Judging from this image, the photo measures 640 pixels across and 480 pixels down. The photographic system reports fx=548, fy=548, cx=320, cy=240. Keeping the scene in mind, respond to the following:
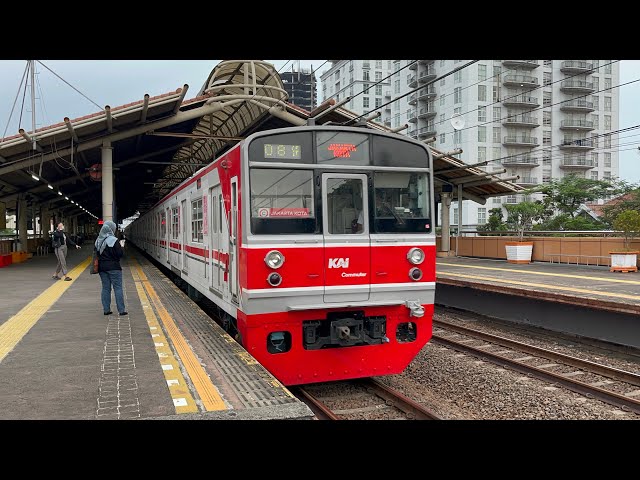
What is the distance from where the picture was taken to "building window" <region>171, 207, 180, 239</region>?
480 inches

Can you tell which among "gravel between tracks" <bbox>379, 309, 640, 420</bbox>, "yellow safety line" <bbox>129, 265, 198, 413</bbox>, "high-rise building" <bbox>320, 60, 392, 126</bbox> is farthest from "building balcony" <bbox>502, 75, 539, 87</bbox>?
"yellow safety line" <bbox>129, 265, 198, 413</bbox>

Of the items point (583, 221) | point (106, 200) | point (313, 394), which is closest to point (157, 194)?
point (106, 200)

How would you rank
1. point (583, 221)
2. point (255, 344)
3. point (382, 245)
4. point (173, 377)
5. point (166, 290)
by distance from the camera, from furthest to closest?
point (583, 221)
point (166, 290)
point (382, 245)
point (255, 344)
point (173, 377)

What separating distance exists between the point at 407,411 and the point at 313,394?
121 cm

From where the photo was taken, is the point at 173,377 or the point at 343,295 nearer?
the point at 173,377

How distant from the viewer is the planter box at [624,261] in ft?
47.9

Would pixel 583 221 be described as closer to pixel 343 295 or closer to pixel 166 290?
pixel 166 290

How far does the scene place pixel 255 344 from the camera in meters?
5.81

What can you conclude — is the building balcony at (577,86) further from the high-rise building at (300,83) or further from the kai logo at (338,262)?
the kai logo at (338,262)

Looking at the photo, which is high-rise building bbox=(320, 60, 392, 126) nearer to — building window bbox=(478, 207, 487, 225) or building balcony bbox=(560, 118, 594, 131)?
building window bbox=(478, 207, 487, 225)

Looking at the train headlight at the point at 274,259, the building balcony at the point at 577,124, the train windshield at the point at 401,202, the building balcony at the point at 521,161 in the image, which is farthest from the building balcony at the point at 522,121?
the train headlight at the point at 274,259

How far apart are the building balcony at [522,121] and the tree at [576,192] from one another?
42.8 ft

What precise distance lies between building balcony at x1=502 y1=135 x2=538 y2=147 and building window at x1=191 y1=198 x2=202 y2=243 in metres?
46.8

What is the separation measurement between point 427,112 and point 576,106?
1453 cm
